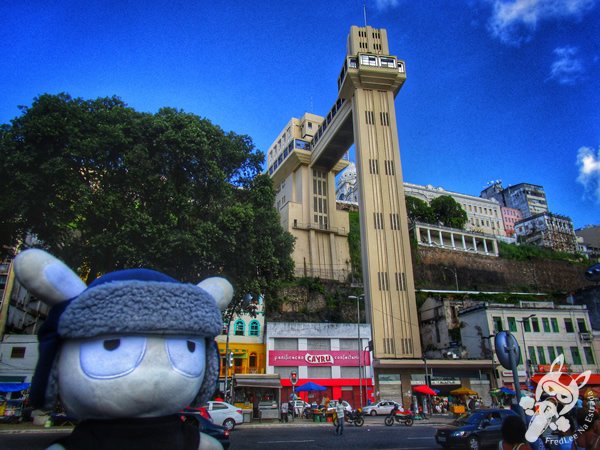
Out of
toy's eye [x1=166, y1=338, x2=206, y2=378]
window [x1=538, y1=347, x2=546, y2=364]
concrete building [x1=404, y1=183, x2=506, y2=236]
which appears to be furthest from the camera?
concrete building [x1=404, y1=183, x2=506, y2=236]

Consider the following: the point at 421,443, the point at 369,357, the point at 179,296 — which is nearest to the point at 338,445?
the point at 421,443

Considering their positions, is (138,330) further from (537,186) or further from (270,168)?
(537,186)

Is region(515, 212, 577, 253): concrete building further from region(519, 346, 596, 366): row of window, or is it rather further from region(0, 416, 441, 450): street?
region(0, 416, 441, 450): street

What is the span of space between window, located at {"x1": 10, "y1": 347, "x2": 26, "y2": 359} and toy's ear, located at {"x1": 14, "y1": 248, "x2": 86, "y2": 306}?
32553mm

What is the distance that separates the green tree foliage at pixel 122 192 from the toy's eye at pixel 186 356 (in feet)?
39.6

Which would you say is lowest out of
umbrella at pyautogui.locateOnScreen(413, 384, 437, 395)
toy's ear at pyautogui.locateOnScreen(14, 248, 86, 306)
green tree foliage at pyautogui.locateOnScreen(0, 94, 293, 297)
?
umbrella at pyautogui.locateOnScreen(413, 384, 437, 395)

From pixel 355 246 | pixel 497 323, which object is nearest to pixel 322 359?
pixel 497 323

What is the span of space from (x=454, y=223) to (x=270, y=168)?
1159 inches

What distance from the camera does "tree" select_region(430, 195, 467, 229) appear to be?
2576 inches

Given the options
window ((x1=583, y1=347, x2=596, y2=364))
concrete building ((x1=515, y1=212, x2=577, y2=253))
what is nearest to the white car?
window ((x1=583, y1=347, x2=596, y2=364))

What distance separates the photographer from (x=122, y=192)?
53.3 feet

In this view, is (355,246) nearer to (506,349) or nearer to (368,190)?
(368,190)

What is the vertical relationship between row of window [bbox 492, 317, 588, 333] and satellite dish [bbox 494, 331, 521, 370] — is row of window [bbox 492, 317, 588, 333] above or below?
above

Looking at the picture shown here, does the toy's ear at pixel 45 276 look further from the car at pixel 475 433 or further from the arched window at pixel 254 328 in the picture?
the arched window at pixel 254 328
